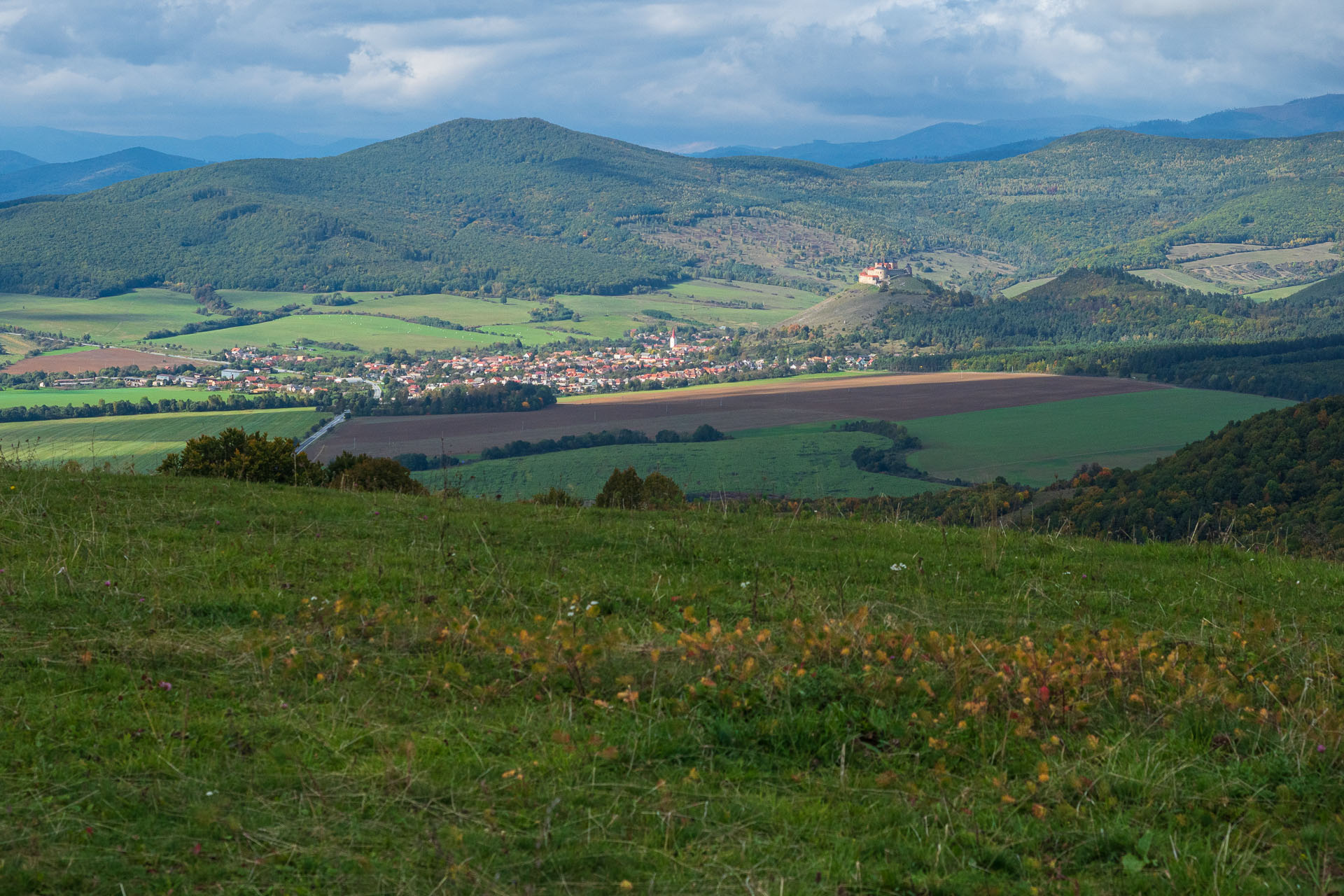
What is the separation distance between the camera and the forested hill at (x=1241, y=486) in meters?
25.1

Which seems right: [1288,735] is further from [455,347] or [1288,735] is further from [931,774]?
[455,347]

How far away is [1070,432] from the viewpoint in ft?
209

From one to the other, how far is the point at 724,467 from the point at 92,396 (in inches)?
2108

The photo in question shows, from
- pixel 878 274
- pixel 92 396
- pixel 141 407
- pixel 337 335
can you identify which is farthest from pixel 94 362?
pixel 878 274

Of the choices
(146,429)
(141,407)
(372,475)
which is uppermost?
(141,407)

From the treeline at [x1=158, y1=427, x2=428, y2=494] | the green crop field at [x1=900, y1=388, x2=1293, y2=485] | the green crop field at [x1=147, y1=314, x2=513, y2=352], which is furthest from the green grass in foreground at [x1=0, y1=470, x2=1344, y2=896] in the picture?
the green crop field at [x1=147, y1=314, x2=513, y2=352]

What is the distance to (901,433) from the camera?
63.8 meters

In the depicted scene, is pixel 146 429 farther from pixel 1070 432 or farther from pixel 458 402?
pixel 1070 432

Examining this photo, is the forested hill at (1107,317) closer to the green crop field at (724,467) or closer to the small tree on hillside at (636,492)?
the green crop field at (724,467)

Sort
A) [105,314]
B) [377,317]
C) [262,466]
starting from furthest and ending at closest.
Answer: [377,317] → [105,314] → [262,466]

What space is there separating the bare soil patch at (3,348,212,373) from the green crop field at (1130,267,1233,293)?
151 metres

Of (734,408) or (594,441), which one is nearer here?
(594,441)

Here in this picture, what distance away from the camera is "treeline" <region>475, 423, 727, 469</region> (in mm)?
56594

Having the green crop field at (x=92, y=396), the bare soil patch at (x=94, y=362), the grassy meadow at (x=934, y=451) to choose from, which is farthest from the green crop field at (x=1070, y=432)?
the bare soil patch at (x=94, y=362)
